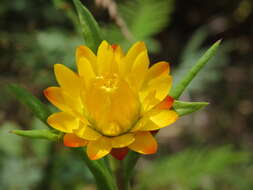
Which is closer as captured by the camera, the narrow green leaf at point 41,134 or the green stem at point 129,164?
the narrow green leaf at point 41,134

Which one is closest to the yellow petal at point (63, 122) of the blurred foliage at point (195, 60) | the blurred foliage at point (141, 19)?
the blurred foliage at point (141, 19)

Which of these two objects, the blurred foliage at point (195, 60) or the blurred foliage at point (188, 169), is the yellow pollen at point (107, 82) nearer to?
the blurred foliage at point (188, 169)

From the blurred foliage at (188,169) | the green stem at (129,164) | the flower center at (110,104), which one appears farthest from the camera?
the blurred foliage at (188,169)

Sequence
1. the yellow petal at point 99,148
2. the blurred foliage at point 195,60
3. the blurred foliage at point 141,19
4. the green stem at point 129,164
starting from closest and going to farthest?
the yellow petal at point 99,148 → the green stem at point 129,164 → the blurred foliage at point 141,19 → the blurred foliage at point 195,60

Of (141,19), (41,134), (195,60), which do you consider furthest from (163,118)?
(195,60)

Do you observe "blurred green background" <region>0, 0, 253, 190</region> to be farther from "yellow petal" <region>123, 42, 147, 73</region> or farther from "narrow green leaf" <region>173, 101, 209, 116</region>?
"narrow green leaf" <region>173, 101, 209, 116</region>

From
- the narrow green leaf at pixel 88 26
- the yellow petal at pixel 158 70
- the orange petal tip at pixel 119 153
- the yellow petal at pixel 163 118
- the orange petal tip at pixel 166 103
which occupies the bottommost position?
the orange petal tip at pixel 119 153

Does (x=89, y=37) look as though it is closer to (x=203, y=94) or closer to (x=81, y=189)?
(x=81, y=189)

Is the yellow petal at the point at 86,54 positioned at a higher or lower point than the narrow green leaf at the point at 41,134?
higher
